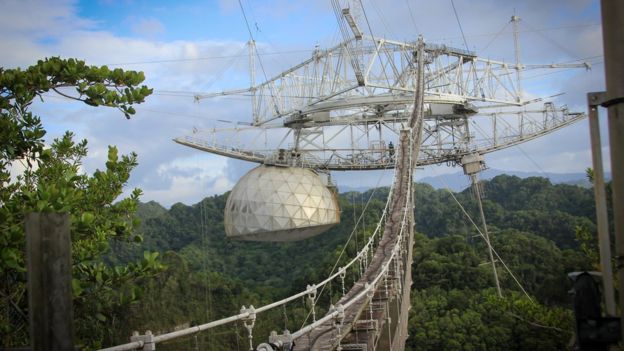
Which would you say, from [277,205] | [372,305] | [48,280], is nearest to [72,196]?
[48,280]

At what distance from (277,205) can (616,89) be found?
773 inches

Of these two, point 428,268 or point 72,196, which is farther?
point 428,268

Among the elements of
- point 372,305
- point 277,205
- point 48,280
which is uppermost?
point 277,205

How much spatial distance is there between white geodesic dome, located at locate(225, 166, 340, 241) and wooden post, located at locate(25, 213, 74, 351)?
19.9m

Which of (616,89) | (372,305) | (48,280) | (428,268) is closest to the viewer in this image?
(48,280)

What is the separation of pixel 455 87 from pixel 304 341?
57.0 ft

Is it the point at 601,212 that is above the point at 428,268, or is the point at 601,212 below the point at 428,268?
above

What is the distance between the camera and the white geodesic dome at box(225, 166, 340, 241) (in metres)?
22.8

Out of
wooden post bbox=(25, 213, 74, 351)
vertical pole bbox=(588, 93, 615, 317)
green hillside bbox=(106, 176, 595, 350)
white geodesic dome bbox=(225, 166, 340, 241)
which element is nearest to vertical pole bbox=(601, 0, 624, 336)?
vertical pole bbox=(588, 93, 615, 317)

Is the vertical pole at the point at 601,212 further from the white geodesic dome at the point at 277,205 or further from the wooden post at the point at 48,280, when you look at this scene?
the white geodesic dome at the point at 277,205

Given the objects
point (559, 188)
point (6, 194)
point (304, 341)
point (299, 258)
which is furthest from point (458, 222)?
point (6, 194)

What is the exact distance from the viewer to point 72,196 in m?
5.04

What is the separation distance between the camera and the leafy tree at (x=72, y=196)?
489 centimetres

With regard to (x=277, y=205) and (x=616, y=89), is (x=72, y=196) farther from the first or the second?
(x=277, y=205)
